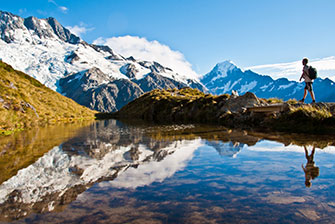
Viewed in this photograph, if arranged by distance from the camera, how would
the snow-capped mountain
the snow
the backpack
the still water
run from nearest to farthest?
the still water → the snow-capped mountain → the snow → the backpack

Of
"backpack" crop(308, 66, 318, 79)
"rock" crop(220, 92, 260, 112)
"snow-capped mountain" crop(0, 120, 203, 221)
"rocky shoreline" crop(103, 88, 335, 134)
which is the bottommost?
"snow-capped mountain" crop(0, 120, 203, 221)

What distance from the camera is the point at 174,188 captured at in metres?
4.96

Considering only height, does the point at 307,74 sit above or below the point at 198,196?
above

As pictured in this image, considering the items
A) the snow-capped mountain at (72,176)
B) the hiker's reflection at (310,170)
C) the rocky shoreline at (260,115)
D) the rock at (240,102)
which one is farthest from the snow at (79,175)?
the rock at (240,102)

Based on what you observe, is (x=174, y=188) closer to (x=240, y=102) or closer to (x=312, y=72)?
(x=312, y=72)

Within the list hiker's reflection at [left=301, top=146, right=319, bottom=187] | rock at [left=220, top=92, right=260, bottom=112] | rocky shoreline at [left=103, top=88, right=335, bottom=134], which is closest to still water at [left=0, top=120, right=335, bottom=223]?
hiker's reflection at [left=301, top=146, right=319, bottom=187]

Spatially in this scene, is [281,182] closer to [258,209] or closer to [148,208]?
[258,209]

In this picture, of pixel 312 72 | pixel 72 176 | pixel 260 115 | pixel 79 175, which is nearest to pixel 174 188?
pixel 79 175

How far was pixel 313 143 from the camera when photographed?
955cm

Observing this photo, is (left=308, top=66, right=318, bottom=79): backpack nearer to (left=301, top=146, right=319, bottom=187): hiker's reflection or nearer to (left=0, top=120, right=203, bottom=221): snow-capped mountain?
(left=301, top=146, right=319, bottom=187): hiker's reflection

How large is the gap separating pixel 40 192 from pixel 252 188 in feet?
15.3

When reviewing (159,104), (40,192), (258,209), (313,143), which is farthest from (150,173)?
(159,104)

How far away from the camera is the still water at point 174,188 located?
3713 mm

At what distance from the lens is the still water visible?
12.2 ft
